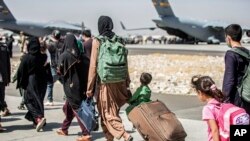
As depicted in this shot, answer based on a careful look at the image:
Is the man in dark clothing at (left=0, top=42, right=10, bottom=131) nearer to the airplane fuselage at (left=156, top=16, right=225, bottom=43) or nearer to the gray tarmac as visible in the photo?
the gray tarmac

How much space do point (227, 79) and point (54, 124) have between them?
461 cm

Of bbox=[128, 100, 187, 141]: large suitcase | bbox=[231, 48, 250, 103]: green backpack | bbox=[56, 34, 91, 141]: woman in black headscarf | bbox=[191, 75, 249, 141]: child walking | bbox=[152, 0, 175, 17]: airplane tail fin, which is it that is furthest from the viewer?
bbox=[152, 0, 175, 17]: airplane tail fin

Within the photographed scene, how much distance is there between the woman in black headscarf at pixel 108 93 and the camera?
644 cm

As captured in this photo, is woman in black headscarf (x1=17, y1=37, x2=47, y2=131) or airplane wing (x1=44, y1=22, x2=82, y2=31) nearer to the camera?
woman in black headscarf (x1=17, y1=37, x2=47, y2=131)

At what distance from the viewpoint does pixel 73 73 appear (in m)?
7.20

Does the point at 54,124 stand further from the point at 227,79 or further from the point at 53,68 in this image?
the point at 227,79

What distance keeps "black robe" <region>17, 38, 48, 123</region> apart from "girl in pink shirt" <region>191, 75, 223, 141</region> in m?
4.34

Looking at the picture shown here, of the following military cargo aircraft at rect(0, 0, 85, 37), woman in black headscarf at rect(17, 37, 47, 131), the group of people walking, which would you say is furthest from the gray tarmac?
military cargo aircraft at rect(0, 0, 85, 37)

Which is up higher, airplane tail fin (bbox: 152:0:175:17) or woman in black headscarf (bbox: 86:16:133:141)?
airplane tail fin (bbox: 152:0:175:17)

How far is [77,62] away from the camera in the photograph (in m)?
7.19

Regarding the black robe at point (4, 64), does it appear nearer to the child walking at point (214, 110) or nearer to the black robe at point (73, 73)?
the black robe at point (73, 73)

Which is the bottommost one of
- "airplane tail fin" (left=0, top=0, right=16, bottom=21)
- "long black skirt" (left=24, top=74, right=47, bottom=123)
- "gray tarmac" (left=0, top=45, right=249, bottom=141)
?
"gray tarmac" (left=0, top=45, right=249, bottom=141)

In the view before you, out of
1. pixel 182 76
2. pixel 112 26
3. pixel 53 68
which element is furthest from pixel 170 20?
pixel 112 26

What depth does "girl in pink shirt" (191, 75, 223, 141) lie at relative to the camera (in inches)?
172
